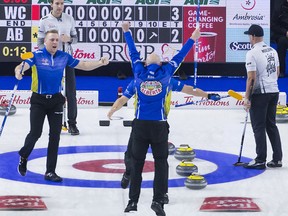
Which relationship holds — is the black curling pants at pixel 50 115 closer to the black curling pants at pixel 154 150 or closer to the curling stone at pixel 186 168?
the curling stone at pixel 186 168

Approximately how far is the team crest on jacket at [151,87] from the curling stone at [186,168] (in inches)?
99.0

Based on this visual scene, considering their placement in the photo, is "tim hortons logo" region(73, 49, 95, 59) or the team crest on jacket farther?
"tim hortons logo" region(73, 49, 95, 59)

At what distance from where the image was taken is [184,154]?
13508 millimetres

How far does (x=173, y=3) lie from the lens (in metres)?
20.2

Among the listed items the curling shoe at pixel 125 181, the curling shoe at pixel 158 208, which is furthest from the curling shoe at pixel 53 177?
the curling shoe at pixel 158 208

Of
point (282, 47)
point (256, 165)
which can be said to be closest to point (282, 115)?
point (282, 47)

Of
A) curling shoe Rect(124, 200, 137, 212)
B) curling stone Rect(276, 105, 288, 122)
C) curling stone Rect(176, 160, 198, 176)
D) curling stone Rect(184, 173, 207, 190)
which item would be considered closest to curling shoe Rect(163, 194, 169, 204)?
curling shoe Rect(124, 200, 137, 212)

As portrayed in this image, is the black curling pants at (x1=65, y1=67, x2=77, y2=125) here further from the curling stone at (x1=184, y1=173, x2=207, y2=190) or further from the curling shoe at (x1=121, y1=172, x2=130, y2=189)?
the curling stone at (x1=184, y1=173, x2=207, y2=190)

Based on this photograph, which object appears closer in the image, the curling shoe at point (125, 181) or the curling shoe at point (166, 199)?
the curling shoe at point (166, 199)

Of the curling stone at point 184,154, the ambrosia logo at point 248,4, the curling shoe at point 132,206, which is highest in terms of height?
the ambrosia logo at point 248,4

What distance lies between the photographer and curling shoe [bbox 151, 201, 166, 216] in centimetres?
995
